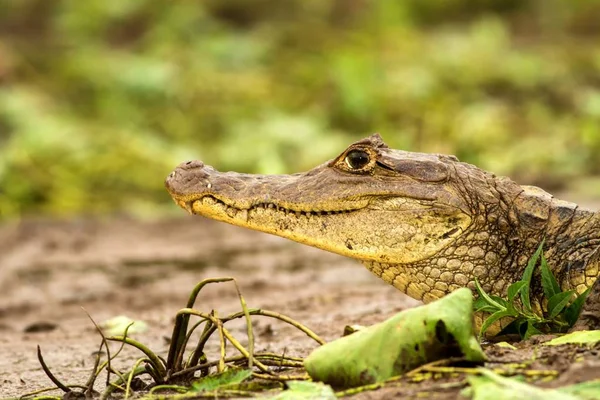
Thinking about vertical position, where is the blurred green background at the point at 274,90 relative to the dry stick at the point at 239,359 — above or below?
above

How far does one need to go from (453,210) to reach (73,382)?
152 cm

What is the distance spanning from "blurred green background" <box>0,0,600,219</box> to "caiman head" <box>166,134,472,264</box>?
5.51 metres

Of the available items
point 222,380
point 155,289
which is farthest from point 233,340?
point 155,289

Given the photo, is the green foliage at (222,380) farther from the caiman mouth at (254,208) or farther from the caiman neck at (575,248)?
the caiman neck at (575,248)

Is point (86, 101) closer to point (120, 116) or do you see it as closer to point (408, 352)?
point (120, 116)

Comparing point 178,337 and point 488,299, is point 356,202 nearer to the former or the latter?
point 488,299

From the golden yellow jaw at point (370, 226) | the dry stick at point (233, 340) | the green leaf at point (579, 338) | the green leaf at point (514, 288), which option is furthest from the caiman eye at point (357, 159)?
the green leaf at point (579, 338)

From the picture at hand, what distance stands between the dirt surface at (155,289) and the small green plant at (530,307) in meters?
0.23

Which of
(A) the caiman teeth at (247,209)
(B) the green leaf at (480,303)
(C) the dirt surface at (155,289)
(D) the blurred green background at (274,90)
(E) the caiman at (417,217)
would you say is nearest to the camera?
(B) the green leaf at (480,303)

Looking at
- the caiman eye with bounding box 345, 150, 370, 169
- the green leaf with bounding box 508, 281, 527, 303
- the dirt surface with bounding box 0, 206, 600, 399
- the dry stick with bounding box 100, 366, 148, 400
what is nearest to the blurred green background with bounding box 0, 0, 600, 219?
the dirt surface with bounding box 0, 206, 600, 399

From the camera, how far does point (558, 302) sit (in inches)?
140

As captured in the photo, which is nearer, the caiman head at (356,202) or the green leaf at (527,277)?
the green leaf at (527,277)

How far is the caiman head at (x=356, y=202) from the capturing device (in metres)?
3.94

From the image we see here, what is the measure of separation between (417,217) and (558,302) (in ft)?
2.09
